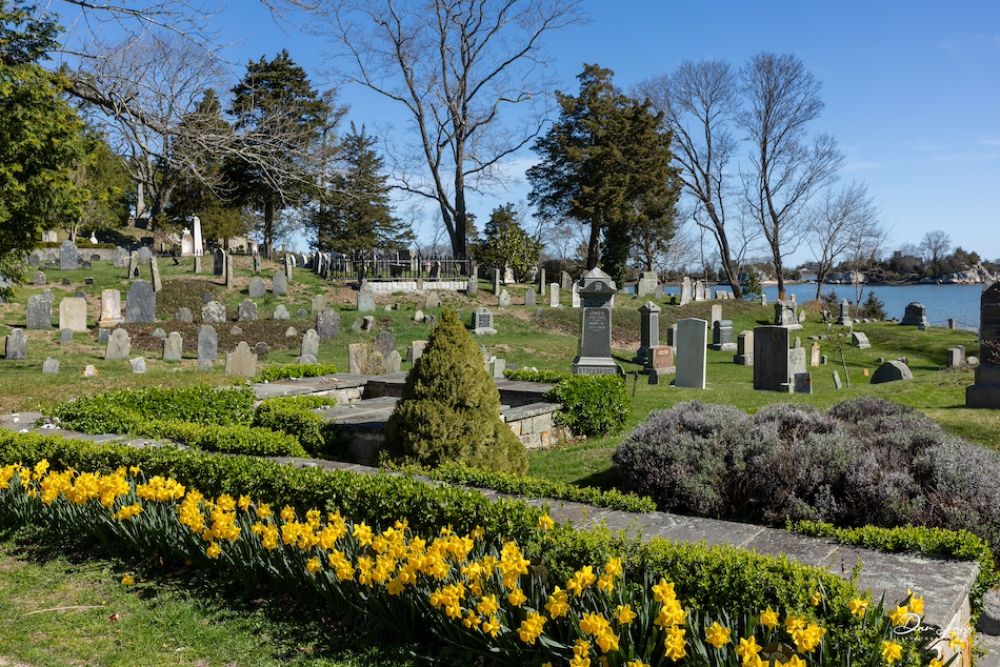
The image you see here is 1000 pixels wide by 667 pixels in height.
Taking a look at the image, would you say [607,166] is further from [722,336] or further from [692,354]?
[692,354]

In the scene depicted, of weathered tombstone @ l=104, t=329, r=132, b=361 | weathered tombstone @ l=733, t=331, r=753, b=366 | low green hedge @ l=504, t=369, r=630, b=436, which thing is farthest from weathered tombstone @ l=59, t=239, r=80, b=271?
low green hedge @ l=504, t=369, r=630, b=436

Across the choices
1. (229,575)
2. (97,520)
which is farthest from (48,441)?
(229,575)

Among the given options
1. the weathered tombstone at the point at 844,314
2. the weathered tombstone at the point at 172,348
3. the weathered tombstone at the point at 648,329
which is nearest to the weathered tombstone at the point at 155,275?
the weathered tombstone at the point at 172,348

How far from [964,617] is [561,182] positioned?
42.5 metres

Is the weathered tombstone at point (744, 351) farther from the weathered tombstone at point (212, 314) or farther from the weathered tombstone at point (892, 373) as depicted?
the weathered tombstone at point (212, 314)

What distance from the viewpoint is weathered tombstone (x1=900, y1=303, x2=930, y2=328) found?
119 feet

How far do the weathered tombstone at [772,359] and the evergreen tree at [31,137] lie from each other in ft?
44.3

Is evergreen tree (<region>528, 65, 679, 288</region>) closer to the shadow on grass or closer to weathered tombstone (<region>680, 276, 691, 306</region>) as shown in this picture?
weathered tombstone (<region>680, 276, 691, 306</region>)

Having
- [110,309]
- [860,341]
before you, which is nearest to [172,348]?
[110,309]

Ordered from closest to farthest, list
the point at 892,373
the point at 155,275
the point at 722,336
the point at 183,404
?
the point at 183,404
the point at 892,373
the point at 155,275
the point at 722,336

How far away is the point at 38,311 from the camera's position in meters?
21.6

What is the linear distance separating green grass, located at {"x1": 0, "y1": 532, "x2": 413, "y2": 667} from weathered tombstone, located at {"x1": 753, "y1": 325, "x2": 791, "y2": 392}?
14684 mm

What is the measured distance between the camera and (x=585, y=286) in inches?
761

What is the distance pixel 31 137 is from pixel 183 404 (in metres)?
3.93
